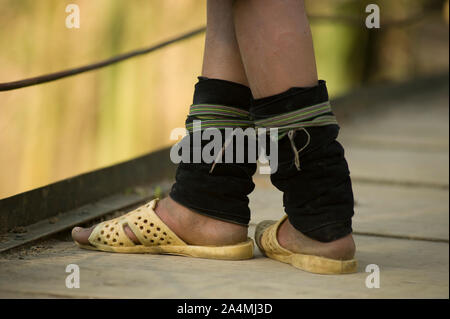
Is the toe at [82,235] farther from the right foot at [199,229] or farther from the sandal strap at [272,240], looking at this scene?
the sandal strap at [272,240]

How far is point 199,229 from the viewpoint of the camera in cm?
167

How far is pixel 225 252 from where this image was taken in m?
1.66

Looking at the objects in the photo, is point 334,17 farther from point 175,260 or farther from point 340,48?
point 175,260

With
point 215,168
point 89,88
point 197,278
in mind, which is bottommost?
point 197,278

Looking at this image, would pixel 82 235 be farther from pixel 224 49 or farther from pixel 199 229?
pixel 224 49

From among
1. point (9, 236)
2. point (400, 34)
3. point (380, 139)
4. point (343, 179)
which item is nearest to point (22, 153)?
point (9, 236)

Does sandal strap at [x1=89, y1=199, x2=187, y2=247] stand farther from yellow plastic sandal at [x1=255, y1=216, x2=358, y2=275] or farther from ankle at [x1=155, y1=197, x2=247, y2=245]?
yellow plastic sandal at [x1=255, y1=216, x2=358, y2=275]

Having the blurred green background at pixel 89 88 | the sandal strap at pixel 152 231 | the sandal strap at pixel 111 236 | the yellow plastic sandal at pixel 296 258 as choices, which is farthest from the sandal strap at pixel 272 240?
the blurred green background at pixel 89 88

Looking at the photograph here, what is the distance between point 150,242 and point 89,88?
0.68 m

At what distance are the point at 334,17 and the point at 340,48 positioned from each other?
192mm

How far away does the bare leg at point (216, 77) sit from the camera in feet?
5.48

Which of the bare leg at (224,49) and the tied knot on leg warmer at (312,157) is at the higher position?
the bare leg at (224,49)

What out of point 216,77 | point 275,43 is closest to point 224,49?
point 216,77
